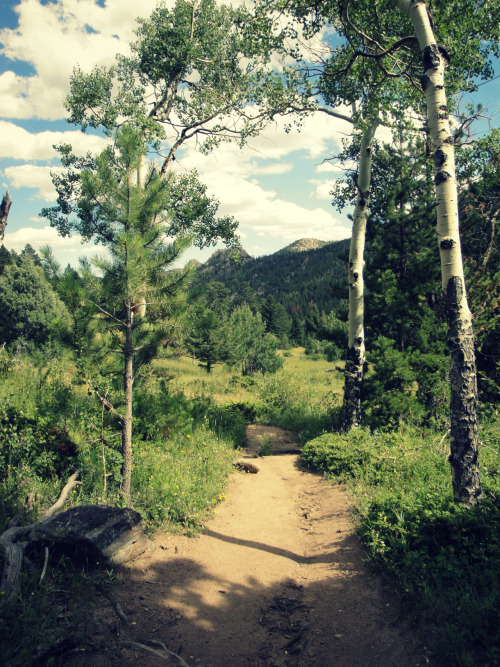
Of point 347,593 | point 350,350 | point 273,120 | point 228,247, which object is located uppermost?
point 273,120

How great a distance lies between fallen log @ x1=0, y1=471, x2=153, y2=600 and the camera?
13.6ft

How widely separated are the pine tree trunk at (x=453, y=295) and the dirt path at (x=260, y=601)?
1.67 m

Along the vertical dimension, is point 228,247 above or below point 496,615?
above

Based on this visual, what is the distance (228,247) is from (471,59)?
25.9 feet

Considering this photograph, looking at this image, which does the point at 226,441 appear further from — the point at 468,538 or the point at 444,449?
the point at 468,538

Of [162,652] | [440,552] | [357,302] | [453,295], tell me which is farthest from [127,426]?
[357,302]

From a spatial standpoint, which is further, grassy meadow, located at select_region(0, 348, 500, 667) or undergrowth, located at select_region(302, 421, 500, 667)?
grassy meadow, located at select_region(0, 348, 500, 667)

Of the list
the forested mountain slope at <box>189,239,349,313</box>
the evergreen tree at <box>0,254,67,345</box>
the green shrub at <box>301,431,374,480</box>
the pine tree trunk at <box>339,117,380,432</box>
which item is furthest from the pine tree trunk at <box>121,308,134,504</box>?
the forested mountain slope at <box>189,239,349,313</box>

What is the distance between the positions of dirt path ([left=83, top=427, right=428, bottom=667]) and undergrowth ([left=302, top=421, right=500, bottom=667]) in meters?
0.28

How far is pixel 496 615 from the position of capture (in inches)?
113

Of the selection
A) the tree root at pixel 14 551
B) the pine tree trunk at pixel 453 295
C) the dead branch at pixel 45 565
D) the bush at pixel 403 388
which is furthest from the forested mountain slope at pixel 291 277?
the dead branch at pixel 45 565

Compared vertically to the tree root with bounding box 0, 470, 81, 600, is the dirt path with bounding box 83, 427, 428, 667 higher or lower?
lower

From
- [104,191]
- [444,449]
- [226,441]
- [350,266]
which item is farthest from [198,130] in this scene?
[444,449]

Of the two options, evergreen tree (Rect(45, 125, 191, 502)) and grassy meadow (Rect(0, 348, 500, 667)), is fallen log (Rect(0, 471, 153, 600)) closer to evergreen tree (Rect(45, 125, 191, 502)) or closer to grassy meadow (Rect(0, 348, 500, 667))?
grassy meadow (Rect(0, 348, 500, 667))
